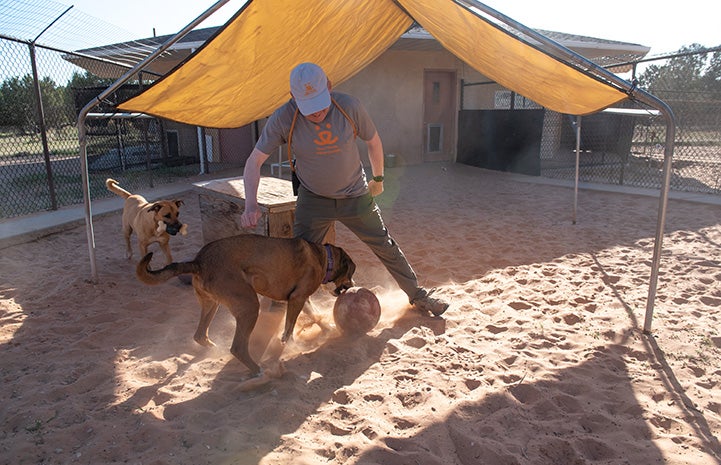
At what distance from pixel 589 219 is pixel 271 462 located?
24.0 ft

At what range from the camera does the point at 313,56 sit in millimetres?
5406

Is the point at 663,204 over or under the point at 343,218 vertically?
over

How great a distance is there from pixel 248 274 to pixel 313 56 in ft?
10.3

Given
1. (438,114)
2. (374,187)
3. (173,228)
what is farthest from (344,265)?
(438,114)

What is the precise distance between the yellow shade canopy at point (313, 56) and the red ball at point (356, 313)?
2.47 m

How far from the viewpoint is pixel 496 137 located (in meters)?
14.3

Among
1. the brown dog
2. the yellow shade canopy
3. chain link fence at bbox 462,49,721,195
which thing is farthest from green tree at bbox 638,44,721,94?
the brown dog

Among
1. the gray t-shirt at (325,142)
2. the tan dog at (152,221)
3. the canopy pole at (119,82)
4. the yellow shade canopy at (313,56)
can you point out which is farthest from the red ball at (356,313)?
the canopy pole at (119,82)

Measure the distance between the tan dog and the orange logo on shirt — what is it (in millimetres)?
1889

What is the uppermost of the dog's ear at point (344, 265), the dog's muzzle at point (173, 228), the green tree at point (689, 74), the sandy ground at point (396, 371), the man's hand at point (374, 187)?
the green tree at point (689, 74)

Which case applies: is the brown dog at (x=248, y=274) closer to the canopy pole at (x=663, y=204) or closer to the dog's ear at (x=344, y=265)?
the dog's ear at (x=344, y=265)

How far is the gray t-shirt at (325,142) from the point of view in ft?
11.6

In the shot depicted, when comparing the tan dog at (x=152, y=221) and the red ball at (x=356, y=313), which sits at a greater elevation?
the tan dog at (x=152, y=221)

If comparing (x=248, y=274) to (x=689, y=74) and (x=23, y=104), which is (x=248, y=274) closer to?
(x=23, y=104)
